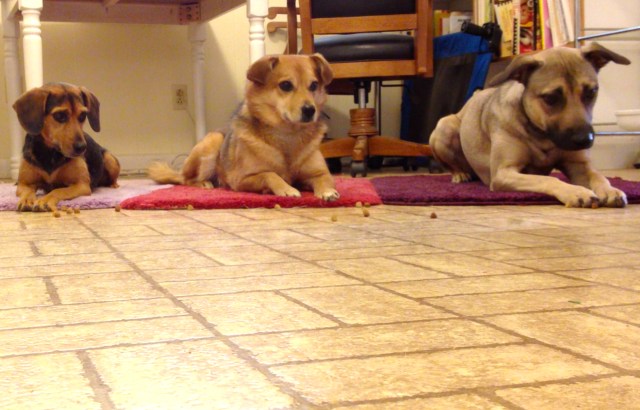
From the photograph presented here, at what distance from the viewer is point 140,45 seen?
542cm

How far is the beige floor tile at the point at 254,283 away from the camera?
141cm

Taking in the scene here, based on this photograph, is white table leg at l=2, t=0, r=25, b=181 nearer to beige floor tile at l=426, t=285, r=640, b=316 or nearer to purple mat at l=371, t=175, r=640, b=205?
purple mat at l=371, t=175, r=640, b=205

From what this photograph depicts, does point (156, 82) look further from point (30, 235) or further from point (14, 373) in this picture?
point (14, 373)

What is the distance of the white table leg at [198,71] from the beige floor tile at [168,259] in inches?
132

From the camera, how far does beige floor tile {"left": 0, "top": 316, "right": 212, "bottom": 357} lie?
3.41ft

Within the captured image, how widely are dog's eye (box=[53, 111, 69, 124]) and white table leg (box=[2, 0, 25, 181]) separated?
156 centimetres

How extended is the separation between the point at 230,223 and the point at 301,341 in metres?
1.47

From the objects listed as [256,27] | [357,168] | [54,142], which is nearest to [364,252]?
[54,142]

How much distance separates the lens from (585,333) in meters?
1.08

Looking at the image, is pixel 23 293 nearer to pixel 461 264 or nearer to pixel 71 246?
pixel 71 246

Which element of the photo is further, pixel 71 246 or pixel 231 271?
pixel 71 246

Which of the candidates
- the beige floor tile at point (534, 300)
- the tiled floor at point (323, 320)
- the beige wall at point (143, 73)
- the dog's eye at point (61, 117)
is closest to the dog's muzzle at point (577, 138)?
the tiled floor at point (323, 320)

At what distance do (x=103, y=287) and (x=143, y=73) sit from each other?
4.20 m

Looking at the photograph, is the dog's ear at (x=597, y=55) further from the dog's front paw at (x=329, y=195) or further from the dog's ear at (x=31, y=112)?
the dog's ear at (x=31, y=112)
